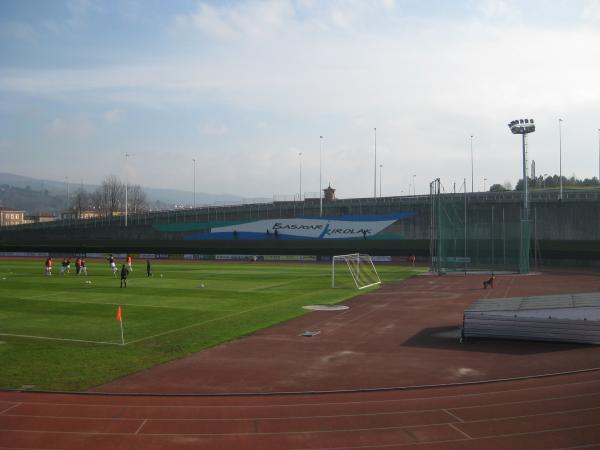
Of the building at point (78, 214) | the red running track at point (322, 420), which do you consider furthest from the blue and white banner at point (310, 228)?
the building at point (78, 214)

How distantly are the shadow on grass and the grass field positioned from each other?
7167 mm

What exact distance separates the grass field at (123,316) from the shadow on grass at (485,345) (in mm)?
7167

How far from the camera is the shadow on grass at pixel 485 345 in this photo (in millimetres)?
20562

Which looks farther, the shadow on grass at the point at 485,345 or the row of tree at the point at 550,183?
the row of tree at the point at 550,183

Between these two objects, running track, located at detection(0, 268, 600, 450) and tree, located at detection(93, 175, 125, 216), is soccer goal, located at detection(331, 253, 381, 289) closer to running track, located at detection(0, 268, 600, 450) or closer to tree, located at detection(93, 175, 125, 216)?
running track, located at detection(0, 268, 600, 450)

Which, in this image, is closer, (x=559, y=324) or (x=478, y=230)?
(x=559, y=324)

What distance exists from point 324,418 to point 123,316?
17180 millimetres

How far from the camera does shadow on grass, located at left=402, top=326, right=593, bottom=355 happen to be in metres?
20.6

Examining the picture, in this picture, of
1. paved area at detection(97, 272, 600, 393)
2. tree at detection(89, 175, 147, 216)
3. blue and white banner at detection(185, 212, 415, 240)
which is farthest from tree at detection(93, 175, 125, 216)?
paved area at detection(97, 272, 600, 393)

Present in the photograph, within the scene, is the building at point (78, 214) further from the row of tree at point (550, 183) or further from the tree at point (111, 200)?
the row of tree at point (550, 183)

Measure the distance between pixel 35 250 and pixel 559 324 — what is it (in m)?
86.1

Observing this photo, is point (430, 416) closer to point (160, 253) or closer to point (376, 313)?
point (376, 313)

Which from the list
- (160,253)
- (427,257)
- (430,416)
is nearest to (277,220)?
(160,253)

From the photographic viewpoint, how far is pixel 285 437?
12.5 meters
